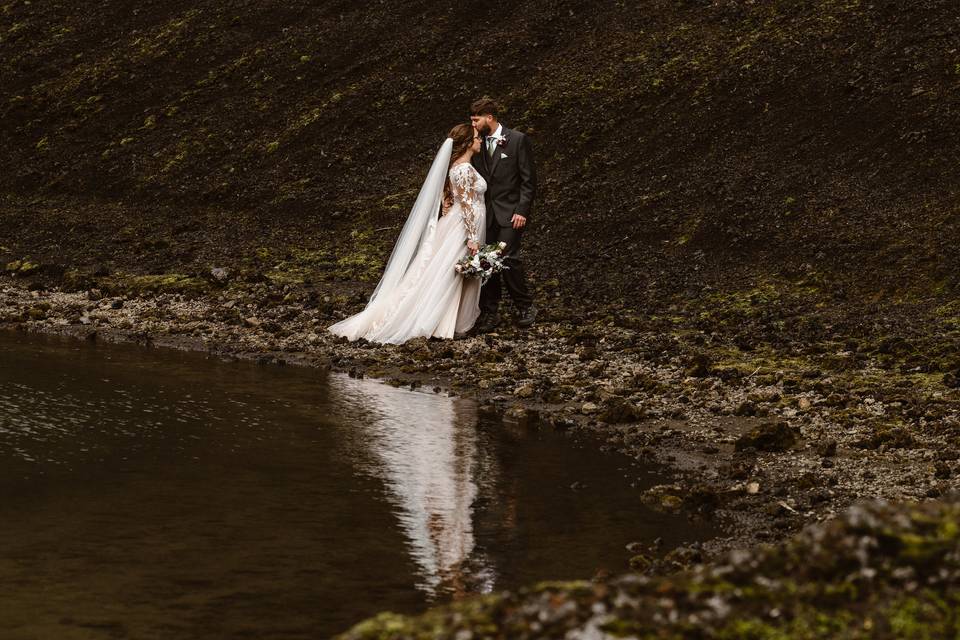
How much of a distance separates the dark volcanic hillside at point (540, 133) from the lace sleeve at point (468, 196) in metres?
3.31

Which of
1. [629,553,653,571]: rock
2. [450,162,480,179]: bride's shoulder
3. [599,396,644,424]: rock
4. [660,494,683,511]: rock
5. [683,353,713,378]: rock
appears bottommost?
[629,553,653,571]: rock

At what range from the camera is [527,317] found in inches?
616

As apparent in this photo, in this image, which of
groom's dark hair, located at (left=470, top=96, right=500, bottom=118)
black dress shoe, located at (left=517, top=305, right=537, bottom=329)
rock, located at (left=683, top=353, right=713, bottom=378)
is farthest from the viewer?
black dress shoe, located at (left=517, top=305, right=537, bottom=329)

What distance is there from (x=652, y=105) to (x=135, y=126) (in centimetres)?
1253

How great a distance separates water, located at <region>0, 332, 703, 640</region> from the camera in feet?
21.1

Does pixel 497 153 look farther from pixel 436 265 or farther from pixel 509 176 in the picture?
pixel 436 265

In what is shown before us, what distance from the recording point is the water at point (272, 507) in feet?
21.1

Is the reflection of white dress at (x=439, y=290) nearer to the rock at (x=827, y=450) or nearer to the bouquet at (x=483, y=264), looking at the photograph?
the bouquet at (x=483, y=264)

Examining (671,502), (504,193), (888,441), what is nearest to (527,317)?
(504,193)

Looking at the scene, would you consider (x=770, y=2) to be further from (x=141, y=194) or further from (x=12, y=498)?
(x=12, y=498)

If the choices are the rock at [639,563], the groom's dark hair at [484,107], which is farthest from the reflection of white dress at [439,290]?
the rock at [639,563]

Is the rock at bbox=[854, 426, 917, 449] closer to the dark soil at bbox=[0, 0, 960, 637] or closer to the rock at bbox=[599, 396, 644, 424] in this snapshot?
the dark soil at bbox=[0, 0, 960, 637]

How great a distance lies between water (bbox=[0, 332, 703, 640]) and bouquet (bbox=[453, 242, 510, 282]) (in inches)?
114

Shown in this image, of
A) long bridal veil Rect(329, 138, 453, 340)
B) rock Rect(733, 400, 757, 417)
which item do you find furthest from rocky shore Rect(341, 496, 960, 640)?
long bridal veil Rect(329, 138, 453, 340)
